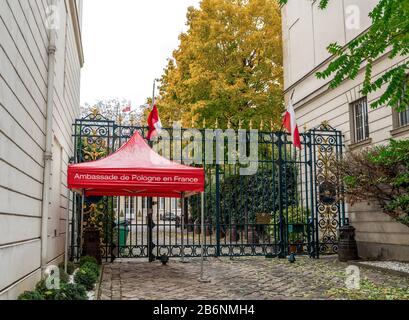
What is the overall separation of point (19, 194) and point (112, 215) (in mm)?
7091

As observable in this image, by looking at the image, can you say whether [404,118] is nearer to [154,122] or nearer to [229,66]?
[154,122]

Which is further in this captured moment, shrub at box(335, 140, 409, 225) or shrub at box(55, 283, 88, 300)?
shrub at box(335, 140, 409, 225)

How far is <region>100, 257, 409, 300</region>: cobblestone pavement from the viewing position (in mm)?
7645

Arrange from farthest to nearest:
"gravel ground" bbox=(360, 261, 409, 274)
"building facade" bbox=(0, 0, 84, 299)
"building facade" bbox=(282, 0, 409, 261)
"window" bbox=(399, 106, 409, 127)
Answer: "building facade" bbox=(282, 0, 409, 261) < "window" bbox=(399, 106, 409, 127) < "gravel ground" bbox=(360, 261, 409, 274) < "building facade" bbox=(0, 0, 84, 299)

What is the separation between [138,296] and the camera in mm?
7496

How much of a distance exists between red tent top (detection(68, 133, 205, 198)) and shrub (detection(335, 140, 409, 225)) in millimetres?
→ 4267

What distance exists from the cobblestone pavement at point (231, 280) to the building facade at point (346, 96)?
4.97 feet

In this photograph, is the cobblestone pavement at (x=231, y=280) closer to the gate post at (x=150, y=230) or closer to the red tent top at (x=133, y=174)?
the gate post at (x=150, y=230)

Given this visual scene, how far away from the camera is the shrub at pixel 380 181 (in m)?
10.0

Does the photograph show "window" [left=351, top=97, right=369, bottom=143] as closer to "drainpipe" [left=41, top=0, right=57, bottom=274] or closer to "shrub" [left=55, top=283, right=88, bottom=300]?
"drainpipe" [left=41, top=0, right=57, bottom=274]

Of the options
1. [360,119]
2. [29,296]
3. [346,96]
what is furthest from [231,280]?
[346,96]

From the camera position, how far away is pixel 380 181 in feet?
34.1

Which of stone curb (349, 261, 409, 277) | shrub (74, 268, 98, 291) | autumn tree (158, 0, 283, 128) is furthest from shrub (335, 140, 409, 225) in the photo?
autumn tree (158, 0, 283, 128)

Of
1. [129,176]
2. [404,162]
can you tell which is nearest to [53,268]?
[129,176]
